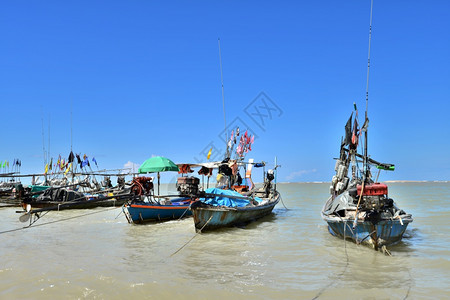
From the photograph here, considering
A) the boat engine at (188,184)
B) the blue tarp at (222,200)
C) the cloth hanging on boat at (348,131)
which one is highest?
the cloth hanging on boat at (348,131)

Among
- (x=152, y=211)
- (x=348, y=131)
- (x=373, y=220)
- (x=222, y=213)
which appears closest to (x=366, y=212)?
(x=373, y=220)

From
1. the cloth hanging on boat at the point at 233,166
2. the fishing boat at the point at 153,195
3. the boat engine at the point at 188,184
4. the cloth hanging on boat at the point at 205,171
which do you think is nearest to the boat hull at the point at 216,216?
the fishing boat at the point at 153,195

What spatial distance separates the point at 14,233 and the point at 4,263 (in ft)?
21.8

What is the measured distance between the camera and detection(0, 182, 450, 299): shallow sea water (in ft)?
23.8

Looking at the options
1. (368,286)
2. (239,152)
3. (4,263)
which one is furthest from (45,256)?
(239,152)

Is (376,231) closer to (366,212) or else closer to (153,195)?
(366,212)

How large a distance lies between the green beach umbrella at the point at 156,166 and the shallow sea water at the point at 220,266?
10.3 ft

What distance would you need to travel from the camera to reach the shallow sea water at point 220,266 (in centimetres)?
727

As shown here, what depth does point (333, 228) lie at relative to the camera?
1232cm

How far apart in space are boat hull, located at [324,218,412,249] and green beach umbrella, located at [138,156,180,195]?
8.71m

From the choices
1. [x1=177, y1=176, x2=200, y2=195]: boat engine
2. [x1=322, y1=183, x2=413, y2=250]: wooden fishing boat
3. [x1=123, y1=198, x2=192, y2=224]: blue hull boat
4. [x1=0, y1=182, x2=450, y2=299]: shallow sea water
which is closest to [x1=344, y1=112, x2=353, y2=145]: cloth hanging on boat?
[x1=322, y1=183, x2=413, y2=250]: wooden fishing boat

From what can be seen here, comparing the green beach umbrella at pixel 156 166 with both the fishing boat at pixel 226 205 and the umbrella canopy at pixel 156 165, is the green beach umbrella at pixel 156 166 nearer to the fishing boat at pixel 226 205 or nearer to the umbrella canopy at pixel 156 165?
the umbrella canopy at pixel 156 165

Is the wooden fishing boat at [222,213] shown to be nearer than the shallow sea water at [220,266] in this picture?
No

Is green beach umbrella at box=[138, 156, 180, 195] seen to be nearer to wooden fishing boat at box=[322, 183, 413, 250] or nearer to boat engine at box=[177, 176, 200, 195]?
boat engine at box=[177, 176, 200, 195]
